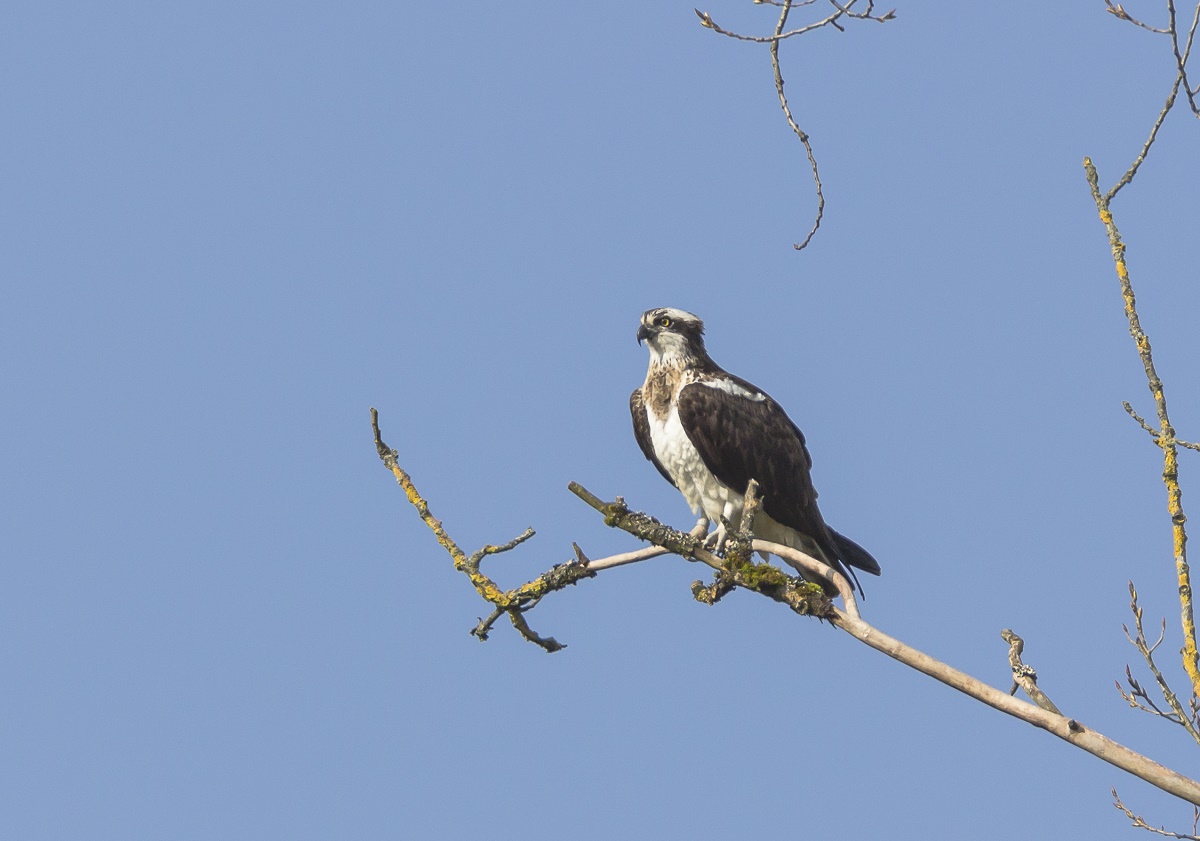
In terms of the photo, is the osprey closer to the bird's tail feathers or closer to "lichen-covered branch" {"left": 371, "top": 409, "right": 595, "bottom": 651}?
the bird's tail feathers

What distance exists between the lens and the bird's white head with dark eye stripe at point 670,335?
10.2m

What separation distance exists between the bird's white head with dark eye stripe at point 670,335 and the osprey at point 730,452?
0.03ft

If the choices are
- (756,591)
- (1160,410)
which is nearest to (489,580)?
(756,591)

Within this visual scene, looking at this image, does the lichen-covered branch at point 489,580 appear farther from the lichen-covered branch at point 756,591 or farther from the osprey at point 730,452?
the osprey at point 730,452

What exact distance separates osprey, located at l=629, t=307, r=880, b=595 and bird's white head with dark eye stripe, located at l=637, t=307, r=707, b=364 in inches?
0.4

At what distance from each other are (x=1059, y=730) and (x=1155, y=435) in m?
1.20

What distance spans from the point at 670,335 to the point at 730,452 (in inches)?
45.2

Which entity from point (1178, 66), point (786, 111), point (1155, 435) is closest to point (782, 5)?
point (786, 111)

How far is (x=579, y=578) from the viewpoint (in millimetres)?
7059

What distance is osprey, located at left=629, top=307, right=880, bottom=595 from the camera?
9.54 m

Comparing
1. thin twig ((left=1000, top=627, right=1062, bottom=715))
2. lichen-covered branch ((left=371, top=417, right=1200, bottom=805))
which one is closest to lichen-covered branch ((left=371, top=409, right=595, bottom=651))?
lichen-covered branch ((left=371, top=417, right=1200, bottom=805))

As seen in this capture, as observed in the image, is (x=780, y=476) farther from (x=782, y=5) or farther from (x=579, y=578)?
(x=782, y=5)

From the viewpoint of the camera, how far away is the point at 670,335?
33.5 ft

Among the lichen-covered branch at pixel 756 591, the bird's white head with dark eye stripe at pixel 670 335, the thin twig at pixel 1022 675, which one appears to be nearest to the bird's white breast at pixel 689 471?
the bird's white head with dark eye stripe at pixel 670 335
